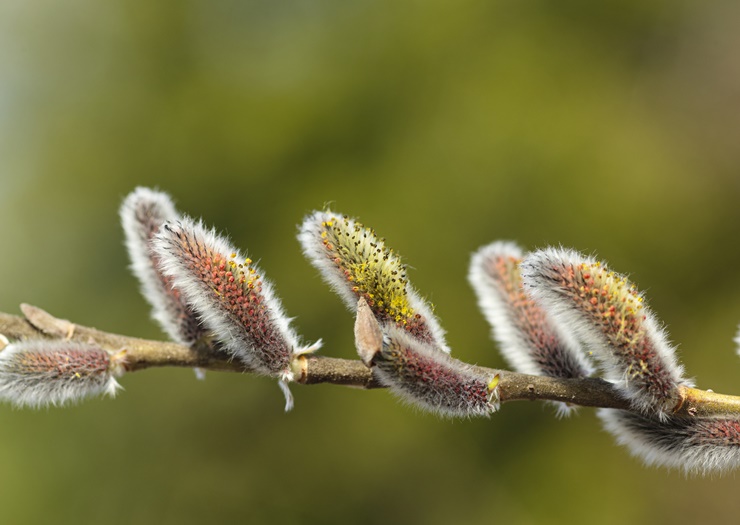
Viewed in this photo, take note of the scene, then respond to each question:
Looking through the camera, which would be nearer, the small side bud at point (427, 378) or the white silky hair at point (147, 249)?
the small side bud at point (427, 378)

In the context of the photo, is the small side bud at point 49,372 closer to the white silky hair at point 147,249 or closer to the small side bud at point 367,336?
the white silky hair at point 147,249

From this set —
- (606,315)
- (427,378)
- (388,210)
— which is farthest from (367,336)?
(388,210)

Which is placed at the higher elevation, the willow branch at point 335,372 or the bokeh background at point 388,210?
the bokeh background at point 388,210

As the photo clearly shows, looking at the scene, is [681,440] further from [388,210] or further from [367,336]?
[388,210]

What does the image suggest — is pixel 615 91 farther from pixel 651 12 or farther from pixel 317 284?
pixel 317 284

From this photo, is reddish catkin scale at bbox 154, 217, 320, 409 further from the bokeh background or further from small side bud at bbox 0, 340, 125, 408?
the bokeh background

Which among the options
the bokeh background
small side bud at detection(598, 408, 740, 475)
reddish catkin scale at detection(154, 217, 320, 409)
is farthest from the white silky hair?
the bokeh background

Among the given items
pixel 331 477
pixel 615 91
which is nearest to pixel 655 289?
pixel 615 91

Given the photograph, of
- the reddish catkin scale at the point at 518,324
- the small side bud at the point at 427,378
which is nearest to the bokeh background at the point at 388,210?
the reddish catkin scale at the point at 518,324
